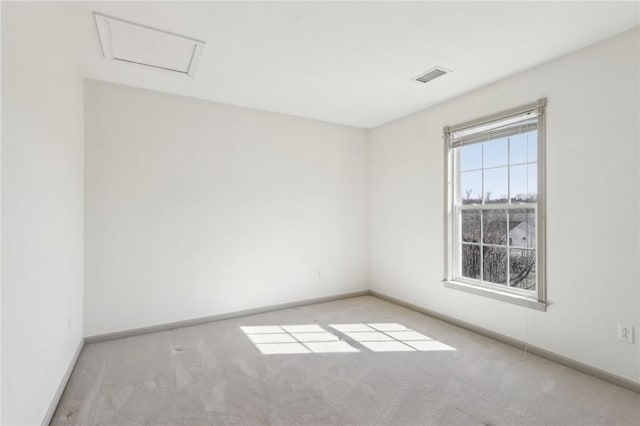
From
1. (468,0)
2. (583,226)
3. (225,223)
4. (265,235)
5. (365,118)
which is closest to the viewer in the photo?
(468,0)

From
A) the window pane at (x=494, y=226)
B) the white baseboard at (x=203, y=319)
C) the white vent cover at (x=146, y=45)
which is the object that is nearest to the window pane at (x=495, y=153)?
the window pane at (x=494, y=226)

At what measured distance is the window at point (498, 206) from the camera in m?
3.02

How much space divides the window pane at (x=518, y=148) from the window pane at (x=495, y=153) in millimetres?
55

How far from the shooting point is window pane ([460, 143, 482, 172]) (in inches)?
142

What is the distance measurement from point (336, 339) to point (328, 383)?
864 millimetres

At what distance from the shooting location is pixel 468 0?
80.9 inches

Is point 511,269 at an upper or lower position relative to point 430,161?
lower

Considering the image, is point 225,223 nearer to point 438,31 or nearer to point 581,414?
point 438,31

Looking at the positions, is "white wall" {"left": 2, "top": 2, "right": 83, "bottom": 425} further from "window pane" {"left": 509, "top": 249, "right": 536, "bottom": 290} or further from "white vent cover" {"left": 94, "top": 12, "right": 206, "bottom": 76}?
"window pane" {"left": 509, "top": 249, "right": 536, "bottom": 290}

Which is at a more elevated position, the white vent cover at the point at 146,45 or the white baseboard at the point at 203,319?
the white vent cover at the point at 146,45

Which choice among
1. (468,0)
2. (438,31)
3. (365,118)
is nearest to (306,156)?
(365,118)

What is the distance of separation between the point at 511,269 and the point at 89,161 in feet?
14.2

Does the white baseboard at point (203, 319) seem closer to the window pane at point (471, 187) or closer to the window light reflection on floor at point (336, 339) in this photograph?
the window light reflection on floor at point (336, 339)

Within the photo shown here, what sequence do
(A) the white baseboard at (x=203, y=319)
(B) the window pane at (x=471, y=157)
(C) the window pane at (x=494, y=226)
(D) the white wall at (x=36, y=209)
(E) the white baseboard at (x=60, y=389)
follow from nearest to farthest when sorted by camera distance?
(D) the white wall at (x=36, y=209), (E) the white baseboard at (x=60, y=389), (A) the white baseboard at (x=203, y=319), (C) the window pane at (x=494, y=226), (B) the window pane at (x=471, y=157)
